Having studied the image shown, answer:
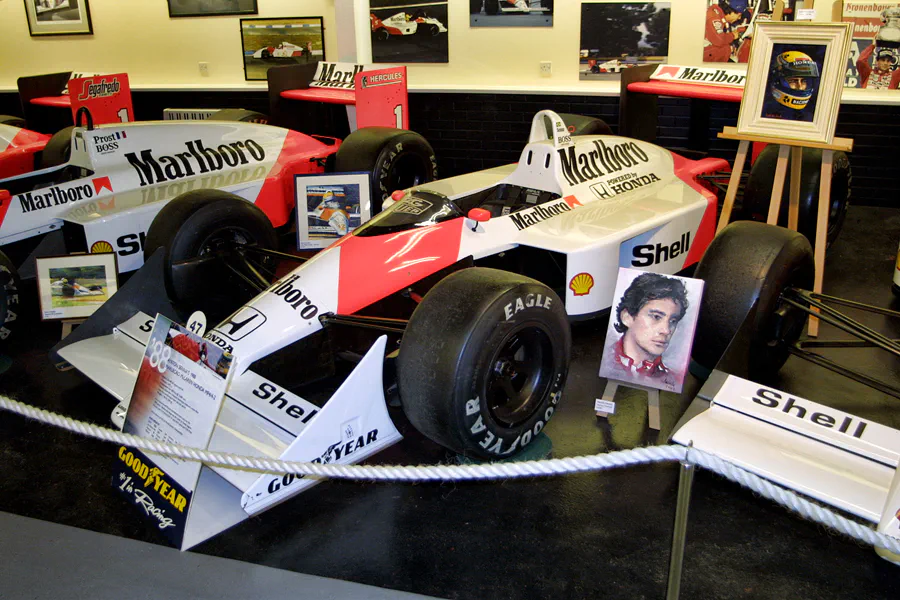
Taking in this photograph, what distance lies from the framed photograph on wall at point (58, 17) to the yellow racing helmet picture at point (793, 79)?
9.53m

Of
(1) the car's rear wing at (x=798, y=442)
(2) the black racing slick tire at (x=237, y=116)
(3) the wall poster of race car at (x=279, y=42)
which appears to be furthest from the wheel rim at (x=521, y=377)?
(3) the wall poster of race car at (x=279, y=42)

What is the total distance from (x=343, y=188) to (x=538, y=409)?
107 inches

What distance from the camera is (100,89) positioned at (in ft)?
22.5

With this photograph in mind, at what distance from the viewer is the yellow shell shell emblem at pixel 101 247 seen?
4.75 meters

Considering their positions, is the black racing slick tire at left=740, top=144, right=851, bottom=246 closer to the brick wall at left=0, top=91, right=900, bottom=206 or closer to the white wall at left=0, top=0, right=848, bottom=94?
the brick wall at left=0, top=91, right=900, bottom=206

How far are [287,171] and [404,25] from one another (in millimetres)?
3714

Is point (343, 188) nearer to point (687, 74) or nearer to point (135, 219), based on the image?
point (135, 219)

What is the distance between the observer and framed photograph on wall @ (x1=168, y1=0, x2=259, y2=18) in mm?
9516

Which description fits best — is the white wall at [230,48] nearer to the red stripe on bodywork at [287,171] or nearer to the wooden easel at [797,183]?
the red stripe on bodywork at [287,171]

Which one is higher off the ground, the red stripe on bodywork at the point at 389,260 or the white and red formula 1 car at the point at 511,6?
the white and red formula 1 car at the point at 511,6

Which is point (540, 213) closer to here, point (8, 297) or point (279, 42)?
point (8, 297)

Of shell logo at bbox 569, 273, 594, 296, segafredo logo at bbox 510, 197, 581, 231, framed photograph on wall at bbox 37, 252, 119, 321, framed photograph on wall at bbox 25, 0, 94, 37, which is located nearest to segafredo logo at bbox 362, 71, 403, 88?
segafredo logo at bbox 510, 197, 581, 231

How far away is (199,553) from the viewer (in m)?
2.71

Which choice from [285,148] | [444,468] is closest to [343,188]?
[285,148]
